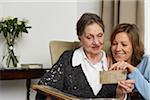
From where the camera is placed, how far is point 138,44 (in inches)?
67.7

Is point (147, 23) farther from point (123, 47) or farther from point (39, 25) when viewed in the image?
point (39, 25)

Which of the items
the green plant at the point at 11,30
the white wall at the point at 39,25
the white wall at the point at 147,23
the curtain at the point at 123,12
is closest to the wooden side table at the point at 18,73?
the green plant at the point at 11,30

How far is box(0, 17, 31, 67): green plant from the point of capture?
2.72 meters

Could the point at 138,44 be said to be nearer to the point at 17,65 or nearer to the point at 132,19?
the point at 132,19

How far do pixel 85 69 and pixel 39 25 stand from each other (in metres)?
1.39

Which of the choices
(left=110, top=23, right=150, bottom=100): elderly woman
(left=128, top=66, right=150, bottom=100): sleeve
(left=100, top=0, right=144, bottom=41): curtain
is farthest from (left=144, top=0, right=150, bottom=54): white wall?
(left=128, top=66, right=150, bottom=100): sleeve

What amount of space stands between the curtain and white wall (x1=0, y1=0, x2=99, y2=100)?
0.29m

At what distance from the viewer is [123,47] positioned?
5.53 feet

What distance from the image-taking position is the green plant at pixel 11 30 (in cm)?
272

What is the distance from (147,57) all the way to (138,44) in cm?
10

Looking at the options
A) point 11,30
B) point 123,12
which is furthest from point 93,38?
point 11,30

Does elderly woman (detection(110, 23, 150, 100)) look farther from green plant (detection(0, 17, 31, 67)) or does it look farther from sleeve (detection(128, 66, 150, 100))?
green plant (detection(0, 17, 31, 67))

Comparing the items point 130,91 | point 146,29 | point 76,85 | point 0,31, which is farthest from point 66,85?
point 0,31

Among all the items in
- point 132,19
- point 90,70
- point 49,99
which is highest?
point 132,19
